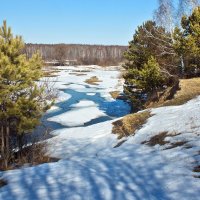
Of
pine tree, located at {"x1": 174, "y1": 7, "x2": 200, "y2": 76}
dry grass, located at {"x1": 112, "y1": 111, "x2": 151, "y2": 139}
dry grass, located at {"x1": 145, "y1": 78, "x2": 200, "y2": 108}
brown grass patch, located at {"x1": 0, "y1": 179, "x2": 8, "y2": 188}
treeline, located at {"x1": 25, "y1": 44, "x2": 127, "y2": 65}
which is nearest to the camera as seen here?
brown grass patch, located at {"x1": 0, "y1": 179, "x2": 8, "y2": 188}

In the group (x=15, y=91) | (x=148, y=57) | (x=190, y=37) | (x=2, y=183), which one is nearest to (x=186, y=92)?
(x=190, y=37)

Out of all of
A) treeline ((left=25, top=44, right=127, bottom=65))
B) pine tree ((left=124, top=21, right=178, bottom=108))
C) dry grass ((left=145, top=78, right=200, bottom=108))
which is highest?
treeline ((left=25, top=44, right=127, bottom=65))

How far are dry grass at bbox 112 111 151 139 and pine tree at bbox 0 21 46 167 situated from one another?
12.8 feet

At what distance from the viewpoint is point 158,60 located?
1022 inches

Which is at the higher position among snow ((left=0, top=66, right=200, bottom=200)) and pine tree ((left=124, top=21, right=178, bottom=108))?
pine tree ((left=124, top=21, right=178, bottom=108))

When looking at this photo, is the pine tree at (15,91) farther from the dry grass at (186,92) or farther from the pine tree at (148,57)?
the pine tree at (148,57)

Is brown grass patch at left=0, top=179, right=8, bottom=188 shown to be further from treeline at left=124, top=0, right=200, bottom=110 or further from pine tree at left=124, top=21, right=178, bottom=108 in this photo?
pine tree at left=124, top=21, right=178, bottom=108

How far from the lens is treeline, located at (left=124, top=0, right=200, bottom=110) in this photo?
2367 cm

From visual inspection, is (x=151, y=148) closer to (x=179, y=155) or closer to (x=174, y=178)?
(x=179, y=155)

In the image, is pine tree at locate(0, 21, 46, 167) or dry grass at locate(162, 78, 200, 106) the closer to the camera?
pine tree at locate(0, 21, 46, 167)

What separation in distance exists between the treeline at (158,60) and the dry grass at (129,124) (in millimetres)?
4697

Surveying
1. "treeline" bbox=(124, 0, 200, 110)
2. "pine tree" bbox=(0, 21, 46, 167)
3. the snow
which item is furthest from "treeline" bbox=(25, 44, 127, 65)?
the snow

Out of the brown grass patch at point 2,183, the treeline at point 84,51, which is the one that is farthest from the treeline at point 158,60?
the treeline at point 84,51

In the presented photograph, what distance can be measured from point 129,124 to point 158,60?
33.2 ft
